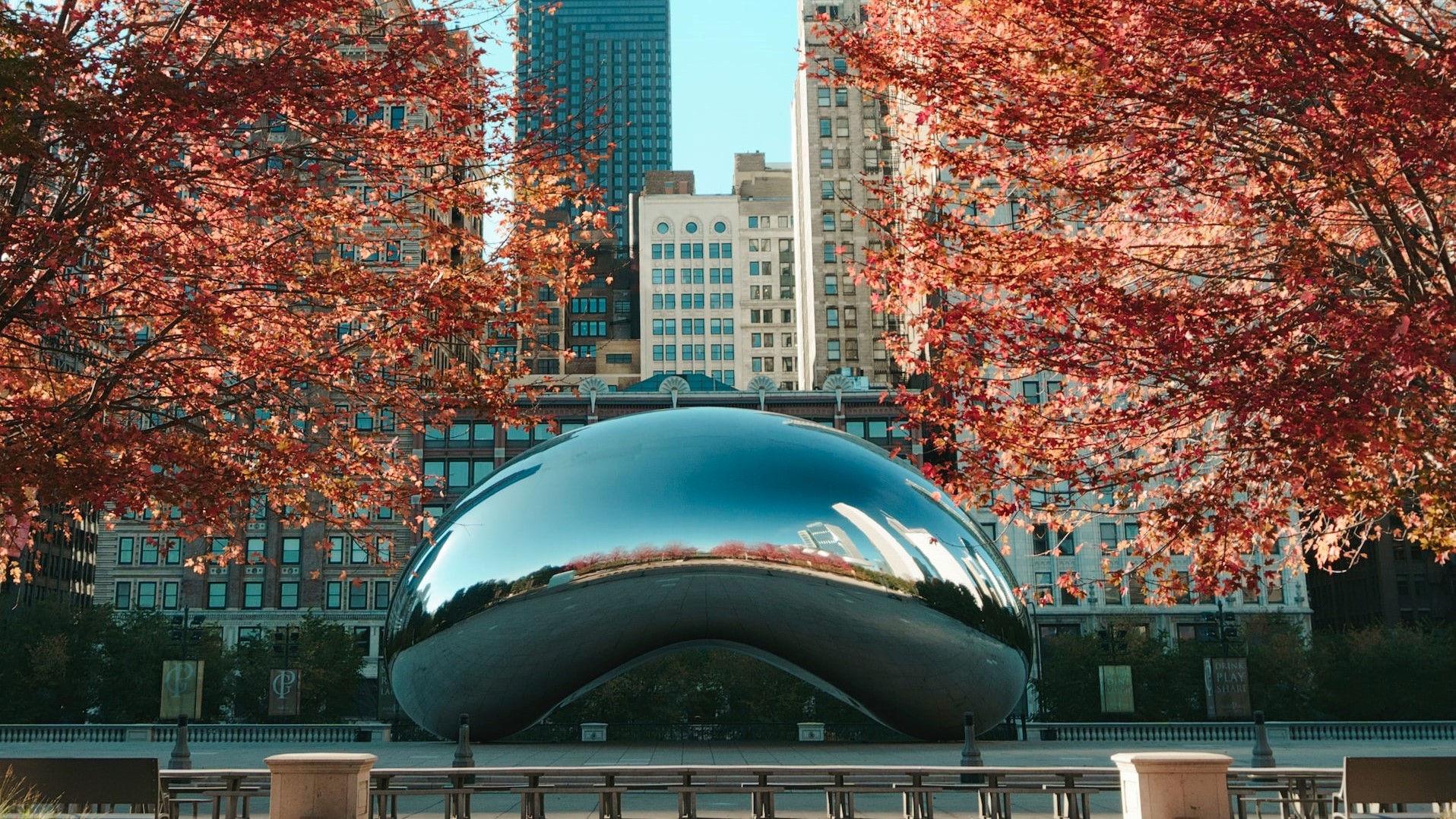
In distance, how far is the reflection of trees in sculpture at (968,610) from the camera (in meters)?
15.3

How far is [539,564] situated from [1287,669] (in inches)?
2150

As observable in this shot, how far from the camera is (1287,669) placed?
60.8 m

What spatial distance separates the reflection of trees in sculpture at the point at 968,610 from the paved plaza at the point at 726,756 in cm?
258

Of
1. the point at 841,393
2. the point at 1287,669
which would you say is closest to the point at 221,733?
the point at 1287,669

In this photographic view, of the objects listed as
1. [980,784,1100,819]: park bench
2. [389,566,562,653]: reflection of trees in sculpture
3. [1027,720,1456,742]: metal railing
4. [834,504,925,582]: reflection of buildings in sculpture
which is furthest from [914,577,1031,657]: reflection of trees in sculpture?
[1027,720,1456,742]: metal railing

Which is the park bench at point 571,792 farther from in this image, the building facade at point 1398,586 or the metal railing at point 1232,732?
the building facade at point 1398,586

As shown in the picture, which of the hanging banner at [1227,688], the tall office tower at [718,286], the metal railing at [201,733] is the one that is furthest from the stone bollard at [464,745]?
the tall office tower at [718,286]

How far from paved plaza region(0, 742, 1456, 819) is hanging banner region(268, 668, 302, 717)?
12.3ft

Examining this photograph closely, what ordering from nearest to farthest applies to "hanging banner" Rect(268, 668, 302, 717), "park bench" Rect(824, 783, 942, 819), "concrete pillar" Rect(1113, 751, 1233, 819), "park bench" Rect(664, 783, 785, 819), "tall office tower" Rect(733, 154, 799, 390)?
"concrete pillar" Rect(1113, 751, 1233, 819)
"park bench" Rect(664, 783, 785, 819)
"park bench" Rect(824, 783, 942, 819)
"hanging banner" Rect(268, 668, 302, 717)
"tall office tower" Rect(733, 154, 799, 390)

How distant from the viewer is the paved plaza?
722 inches

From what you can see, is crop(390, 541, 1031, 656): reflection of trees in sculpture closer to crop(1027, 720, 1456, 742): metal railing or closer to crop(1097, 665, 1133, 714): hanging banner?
crop(1027, 720, 1456, 742): metal railing

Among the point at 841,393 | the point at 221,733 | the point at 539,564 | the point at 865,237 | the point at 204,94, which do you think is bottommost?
the point at 221,733

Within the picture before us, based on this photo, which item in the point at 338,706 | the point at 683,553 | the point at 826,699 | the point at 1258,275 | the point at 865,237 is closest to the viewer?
the point at 1258,275

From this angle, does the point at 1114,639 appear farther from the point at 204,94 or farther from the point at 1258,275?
the point at 204,94
